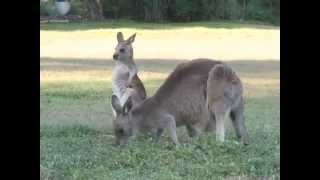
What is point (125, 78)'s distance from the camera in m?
9.23

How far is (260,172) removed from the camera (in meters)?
5.14

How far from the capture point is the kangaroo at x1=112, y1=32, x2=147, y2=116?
8.72m

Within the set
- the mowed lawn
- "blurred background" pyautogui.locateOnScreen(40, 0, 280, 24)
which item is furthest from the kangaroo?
"blurred background" pyautogui.locateOnScreen(40, 0, 280, 24)

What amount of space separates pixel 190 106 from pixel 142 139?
63 cm

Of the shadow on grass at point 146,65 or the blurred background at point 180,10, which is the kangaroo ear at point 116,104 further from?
the blurred background at point 180,10

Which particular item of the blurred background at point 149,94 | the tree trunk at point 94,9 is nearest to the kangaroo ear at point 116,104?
the blurred background at point 149,94

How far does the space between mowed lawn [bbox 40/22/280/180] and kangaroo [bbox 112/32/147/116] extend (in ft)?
1.72

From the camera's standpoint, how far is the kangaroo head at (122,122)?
710 centimetres

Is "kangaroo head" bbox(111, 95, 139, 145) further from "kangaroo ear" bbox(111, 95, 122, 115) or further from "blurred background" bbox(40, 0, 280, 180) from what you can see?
"blurred background" bbox(40, 0, 280, 180)

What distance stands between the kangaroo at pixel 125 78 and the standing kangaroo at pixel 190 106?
3.02 feet

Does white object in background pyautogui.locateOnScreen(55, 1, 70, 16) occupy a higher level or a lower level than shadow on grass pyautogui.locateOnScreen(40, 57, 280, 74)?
higher

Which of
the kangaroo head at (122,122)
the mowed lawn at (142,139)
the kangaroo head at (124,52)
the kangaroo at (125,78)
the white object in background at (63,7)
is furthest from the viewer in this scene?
the white object in background at (63,7)
